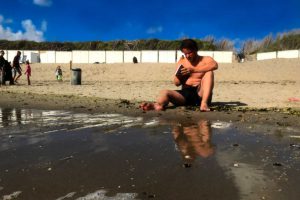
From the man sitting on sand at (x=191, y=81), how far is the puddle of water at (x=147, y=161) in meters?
2.15

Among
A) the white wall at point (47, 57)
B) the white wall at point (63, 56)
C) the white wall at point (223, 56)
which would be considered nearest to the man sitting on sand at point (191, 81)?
the white wall at point (223, 56)

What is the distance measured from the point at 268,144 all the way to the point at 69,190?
2.47m

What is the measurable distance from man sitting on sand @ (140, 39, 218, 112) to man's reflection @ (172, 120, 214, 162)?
193 centimetres

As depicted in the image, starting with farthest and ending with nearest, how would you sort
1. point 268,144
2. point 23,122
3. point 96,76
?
point 96,76, point 23,122, point 268,144

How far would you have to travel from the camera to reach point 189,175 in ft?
11.7

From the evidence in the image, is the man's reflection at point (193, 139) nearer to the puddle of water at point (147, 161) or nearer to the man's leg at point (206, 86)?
the puddle of water at point (147, 161)

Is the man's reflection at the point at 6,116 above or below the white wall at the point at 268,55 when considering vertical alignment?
below

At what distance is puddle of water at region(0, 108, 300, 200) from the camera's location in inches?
126

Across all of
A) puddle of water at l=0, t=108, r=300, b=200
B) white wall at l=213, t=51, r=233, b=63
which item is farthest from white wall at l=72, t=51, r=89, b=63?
puddle of water at l=0, t=108, r=300, b=200

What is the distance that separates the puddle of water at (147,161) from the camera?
3.20 metres

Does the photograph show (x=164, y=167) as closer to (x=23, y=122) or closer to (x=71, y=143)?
(x=71, y=143)

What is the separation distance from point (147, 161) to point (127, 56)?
48.4 meters

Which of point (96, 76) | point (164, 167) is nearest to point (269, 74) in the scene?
point (96, 76)

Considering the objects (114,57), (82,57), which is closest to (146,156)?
(114,57)
